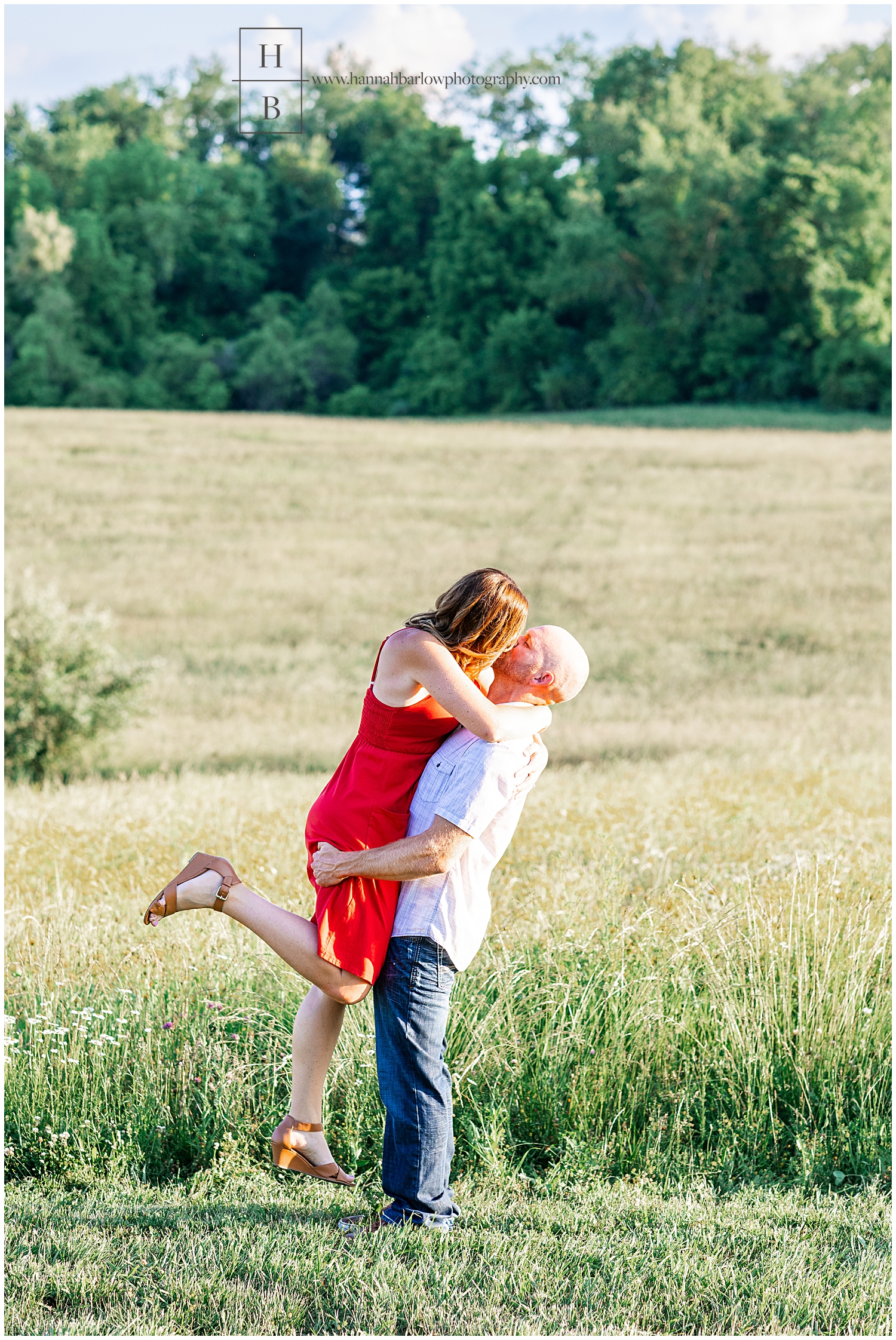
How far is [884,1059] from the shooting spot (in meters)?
5.41

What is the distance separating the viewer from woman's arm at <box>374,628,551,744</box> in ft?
11.7

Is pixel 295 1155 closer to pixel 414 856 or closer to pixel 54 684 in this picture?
pixel 414 856

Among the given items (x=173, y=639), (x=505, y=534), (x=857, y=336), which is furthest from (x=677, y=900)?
(x=857, y=336)

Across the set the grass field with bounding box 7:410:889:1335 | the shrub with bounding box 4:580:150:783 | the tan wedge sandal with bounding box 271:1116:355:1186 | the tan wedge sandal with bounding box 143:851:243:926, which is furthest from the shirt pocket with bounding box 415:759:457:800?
the shrub with bounding box 4:580:150:783

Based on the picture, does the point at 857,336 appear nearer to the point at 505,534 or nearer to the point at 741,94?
the point at 741,94

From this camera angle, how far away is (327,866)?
3727 millimetres

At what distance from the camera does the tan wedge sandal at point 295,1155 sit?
150 inches

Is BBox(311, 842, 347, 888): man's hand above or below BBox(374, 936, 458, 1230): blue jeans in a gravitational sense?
above

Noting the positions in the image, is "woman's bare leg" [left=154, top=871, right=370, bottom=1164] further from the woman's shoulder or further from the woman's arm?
the woman's shoulder

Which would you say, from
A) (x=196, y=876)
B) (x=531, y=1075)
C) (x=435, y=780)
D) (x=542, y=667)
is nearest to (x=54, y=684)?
(x=531, y=1075)

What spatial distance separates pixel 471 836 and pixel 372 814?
1.19ft

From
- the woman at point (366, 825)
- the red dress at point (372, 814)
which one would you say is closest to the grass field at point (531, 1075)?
the woman at point (366, 825)

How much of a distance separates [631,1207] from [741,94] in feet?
221

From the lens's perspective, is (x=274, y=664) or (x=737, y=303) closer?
(x=274, y=664)
